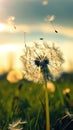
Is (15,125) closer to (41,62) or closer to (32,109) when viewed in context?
(41,62)

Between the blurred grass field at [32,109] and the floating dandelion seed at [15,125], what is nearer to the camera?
the floating dandelion seed at [15,125]

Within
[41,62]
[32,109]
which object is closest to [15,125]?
[41,62]

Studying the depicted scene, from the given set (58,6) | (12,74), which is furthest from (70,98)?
(58,6)

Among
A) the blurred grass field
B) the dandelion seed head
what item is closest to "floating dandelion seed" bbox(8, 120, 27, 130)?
the blurred grass field

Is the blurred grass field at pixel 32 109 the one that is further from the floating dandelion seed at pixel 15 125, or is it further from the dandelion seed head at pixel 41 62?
the dandelion seed head at pixel 41 62

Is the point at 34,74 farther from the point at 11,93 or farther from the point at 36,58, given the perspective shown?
the point at 11,93

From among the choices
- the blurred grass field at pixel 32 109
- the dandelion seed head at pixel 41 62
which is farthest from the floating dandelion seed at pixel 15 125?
the dandelion seed head at pixel 41 62

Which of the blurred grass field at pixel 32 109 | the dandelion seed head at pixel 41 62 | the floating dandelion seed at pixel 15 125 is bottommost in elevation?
the floating dandelion seed at pixel 15 125

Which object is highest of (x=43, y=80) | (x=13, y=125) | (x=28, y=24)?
(x=28, y=24)

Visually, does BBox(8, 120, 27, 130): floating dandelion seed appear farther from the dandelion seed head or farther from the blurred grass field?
the dandelion seed head
